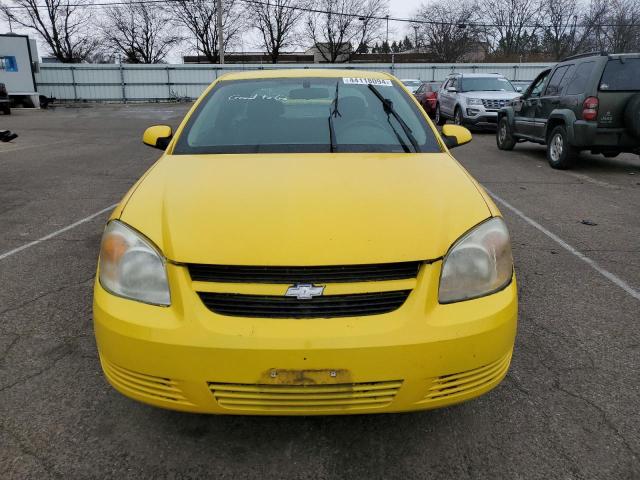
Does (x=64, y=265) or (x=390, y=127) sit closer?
(x=390, y=127)

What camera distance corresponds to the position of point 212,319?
5.95 ft

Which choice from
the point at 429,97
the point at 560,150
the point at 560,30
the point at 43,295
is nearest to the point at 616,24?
the point at 560,30

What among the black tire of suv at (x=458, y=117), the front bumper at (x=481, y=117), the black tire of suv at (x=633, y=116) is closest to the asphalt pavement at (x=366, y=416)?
the black tire of suv at (x=633, y=116)

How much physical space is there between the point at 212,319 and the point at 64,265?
3.02m

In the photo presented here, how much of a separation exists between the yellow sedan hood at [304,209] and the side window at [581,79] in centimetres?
702

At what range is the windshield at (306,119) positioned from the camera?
2963mm

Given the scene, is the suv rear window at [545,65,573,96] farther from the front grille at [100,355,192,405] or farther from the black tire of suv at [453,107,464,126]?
the front grille at [100,355,192,405]

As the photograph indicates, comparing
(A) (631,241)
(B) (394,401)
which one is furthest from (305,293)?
(A) (631,241)

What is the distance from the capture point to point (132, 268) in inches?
77.5

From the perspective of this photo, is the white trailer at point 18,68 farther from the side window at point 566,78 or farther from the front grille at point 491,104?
the side window at point 566,78

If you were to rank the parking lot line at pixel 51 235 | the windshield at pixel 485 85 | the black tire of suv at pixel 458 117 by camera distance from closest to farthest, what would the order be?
the parking lot line at pixel 51 235
the black tire of suv at pixel 458 117
the windshield at pixel 485 85

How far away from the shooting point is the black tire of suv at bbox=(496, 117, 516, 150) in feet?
37.2

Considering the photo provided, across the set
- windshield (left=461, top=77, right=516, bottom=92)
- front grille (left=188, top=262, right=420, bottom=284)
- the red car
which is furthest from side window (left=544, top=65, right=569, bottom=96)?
front grille (left=188, top=262, right=420, bottom=284)

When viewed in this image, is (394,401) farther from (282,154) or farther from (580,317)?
(580,317)
